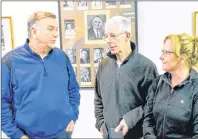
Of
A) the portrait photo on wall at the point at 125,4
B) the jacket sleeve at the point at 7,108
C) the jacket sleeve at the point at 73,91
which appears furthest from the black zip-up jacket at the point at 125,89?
the jacket sleeve at the point at 7,108

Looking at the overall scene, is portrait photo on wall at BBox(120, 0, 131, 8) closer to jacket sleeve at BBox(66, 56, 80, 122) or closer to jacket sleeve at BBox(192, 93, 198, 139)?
jacket sleeve at BBox(66, 56, 80, 122)

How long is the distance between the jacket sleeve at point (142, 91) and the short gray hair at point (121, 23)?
253mm

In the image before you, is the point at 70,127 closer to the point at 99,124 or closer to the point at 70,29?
the point at 99,124

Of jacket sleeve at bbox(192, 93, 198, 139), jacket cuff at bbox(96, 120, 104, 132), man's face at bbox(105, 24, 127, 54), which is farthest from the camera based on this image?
jacket cuff at bbox(96, 120, 104, 132)

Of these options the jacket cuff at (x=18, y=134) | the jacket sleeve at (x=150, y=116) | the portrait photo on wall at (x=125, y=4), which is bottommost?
the jacket cuff at (x=18, y=134)

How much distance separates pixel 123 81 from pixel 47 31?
0.51 m

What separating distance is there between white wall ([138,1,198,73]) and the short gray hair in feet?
0.23

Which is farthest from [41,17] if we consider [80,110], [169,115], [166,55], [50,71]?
[169,115]

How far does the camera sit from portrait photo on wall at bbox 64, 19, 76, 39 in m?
1.51

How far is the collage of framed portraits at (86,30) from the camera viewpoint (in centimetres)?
148

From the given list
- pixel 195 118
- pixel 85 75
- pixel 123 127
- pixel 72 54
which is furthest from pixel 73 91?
pixel 195 118

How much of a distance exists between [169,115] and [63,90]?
600mm

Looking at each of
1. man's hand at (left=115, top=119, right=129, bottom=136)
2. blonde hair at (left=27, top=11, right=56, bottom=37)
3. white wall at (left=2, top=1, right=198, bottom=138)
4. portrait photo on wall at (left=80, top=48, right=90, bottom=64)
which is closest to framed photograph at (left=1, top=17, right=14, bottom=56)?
white wall at (left=2, top=1, right=198, bottom=138)

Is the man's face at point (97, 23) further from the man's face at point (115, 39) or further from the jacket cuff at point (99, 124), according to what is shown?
the jacket cuff at point (99, 124)
